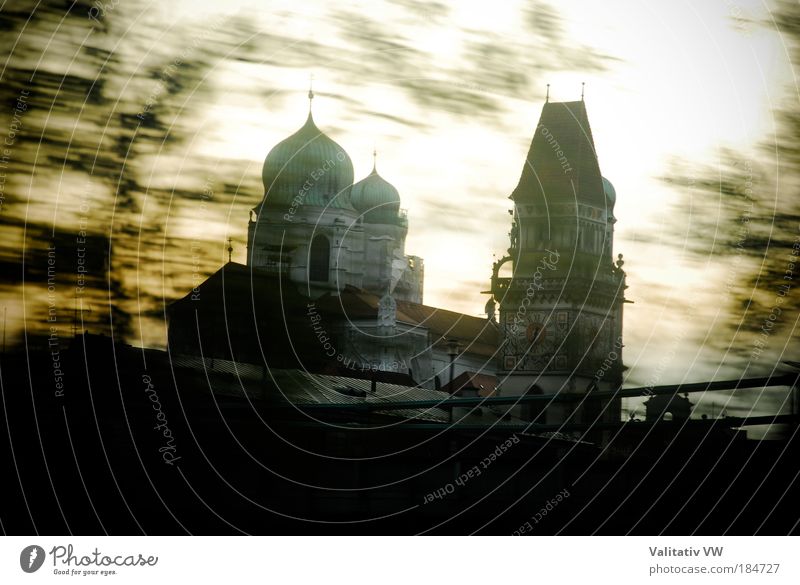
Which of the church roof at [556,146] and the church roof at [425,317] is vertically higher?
the church roof at [556,146]

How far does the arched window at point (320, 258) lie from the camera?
28.8 m

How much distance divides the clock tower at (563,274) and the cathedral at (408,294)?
52mm

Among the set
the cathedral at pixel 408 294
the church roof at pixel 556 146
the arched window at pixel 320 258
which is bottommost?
the arched window at pixel 320 258

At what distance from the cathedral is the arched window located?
56 millimetres

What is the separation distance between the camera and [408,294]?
2353 centimetres

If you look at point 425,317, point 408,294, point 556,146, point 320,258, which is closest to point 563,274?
point 408,294

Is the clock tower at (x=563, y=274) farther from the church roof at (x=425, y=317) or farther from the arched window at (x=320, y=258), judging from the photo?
the arched window at (x=320, y=258)

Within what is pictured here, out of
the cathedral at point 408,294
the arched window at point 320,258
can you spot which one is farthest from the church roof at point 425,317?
the arched window at point 320,258

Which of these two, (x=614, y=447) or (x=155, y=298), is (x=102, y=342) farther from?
(x=614, y=447)

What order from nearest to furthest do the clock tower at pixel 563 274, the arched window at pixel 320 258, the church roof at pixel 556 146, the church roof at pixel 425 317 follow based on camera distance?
the church roof at pixel 556 146, the clock tower at pixel 563 274, the church roof at pixel 425 317, the arched window at pixel 320 258

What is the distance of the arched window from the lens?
94.6 feet

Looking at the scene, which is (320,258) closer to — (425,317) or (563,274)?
(425,317)

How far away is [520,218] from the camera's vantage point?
43.1 feet
